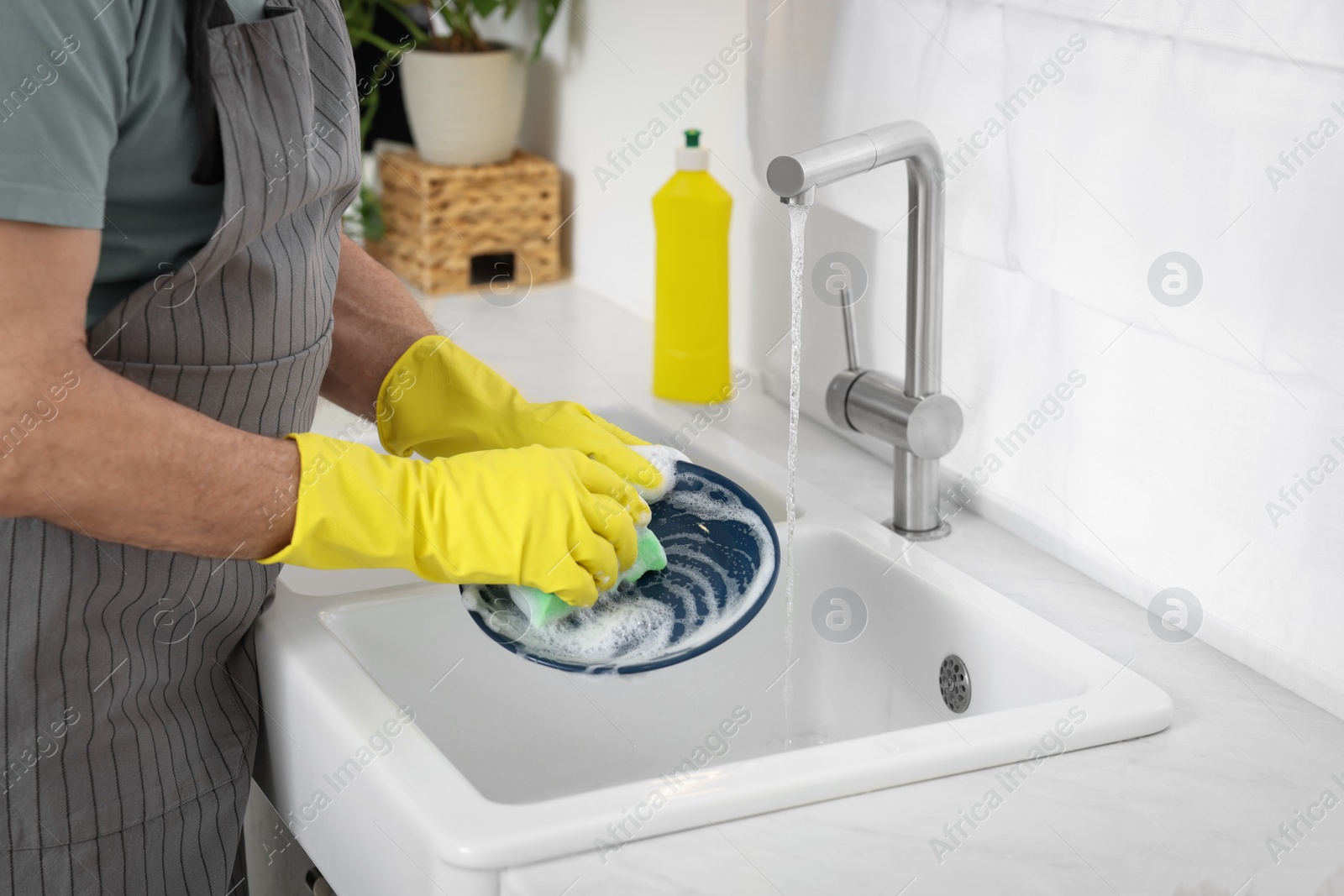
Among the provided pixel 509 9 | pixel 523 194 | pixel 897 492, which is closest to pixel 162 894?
pixel 897 492

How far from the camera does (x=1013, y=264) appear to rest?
4.29 feet

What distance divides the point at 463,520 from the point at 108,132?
0.35 m

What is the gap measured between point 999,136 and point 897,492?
0.35 m

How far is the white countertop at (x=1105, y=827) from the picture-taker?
0.87 meters

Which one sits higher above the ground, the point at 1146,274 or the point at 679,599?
the point at 1146,274

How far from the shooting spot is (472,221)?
2.19 m

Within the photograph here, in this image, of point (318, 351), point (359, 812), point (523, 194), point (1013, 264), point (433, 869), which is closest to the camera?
point (433, 869)

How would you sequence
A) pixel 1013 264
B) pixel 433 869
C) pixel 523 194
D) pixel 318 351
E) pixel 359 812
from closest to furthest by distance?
pixel 433 869, pixel 359 812, pixel 318 351, pixel 1013 264, pixel 523 194

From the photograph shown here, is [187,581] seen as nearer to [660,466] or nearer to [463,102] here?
[660,466]

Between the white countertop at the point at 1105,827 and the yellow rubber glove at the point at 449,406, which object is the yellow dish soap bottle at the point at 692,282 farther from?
the white countertop at the point at 1105,827

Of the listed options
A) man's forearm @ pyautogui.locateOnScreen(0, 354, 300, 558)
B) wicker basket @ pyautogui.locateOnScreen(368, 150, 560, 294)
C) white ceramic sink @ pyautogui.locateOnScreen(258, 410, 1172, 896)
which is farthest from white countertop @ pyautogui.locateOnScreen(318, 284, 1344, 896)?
wicker basket @ pyautogui.locateOnScreen(368, 150, 560, 294)

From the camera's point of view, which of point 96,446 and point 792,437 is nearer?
point 96,446

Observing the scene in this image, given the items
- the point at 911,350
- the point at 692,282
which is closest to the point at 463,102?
the point at 692,282

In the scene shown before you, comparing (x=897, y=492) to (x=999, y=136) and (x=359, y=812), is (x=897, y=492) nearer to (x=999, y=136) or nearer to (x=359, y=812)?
(x=999, y=136)
